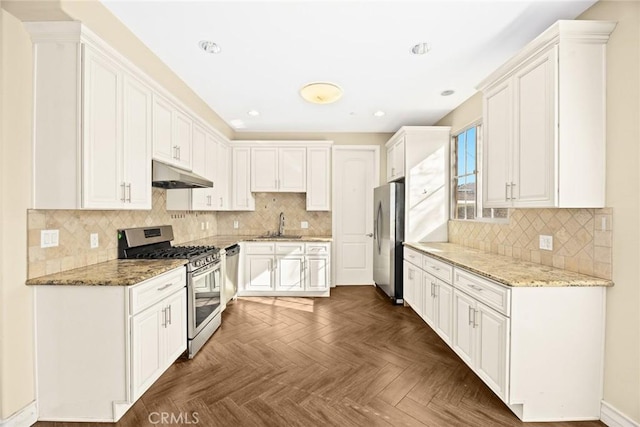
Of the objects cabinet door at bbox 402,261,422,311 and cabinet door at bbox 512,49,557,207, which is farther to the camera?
cabinet door at bbox 402,261,422,311

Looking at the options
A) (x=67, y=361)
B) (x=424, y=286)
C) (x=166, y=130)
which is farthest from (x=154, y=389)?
(x=424, y=286)

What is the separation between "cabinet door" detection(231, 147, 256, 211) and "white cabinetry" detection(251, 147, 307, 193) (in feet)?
0.36

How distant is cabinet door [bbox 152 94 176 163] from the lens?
2637mm

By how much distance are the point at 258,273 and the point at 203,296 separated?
163 centimetres

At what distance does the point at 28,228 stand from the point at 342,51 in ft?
8.76

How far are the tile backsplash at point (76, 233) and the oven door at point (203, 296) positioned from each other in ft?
2.43

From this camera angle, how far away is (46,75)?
6.09 ft

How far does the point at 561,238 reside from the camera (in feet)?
7.23

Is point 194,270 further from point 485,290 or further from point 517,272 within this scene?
point 517,272

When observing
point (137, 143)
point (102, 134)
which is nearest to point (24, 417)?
point (102, 134)

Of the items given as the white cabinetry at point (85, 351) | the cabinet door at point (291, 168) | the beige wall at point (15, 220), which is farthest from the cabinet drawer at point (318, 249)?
the beige wall at point (15, 220)

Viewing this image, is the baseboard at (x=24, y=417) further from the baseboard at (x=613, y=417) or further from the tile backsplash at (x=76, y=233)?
the baseboard at (x=613, y=417)

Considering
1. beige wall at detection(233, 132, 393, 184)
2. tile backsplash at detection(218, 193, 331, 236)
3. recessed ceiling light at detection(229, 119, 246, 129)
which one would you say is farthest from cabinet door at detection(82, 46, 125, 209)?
beige wall at detection(233, 132, 393, 184)

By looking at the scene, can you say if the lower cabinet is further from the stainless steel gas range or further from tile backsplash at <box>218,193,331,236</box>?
the stainless steel gas range
